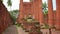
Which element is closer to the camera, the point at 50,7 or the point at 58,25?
the point at 58,25

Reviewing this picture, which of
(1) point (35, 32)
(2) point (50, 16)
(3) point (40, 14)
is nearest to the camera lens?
(1) point (35, 32)

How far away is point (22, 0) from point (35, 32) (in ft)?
54.1

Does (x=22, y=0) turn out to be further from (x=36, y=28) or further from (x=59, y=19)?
(x=36, y=28)

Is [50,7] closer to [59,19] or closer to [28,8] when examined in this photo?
[59,19]

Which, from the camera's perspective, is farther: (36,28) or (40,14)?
(40,14)

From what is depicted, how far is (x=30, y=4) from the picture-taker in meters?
28.0

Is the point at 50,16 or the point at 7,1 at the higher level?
the point at 7,1

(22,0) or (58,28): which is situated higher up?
(22,0)

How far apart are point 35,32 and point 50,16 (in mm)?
6534

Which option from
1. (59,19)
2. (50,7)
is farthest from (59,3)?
(50,7)

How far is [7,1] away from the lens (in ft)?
120

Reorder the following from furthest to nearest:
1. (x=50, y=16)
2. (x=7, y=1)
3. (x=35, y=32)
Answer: (x=7, y=1) < (x=50, y=16) < (x=35, y=32)

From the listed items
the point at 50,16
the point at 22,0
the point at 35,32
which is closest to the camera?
the point at 35,32

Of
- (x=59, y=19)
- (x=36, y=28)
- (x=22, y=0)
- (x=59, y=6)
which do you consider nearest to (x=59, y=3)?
(x=59, y=6)
